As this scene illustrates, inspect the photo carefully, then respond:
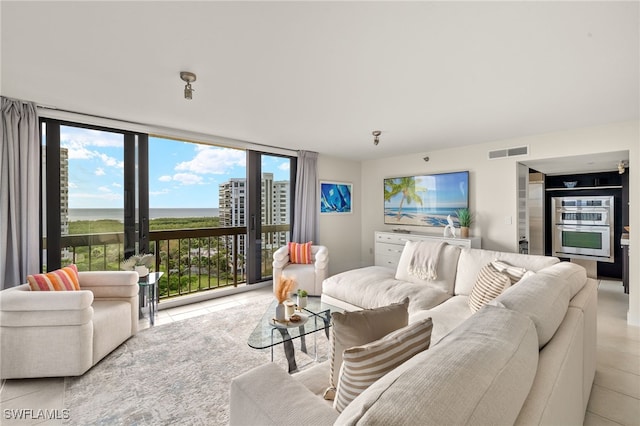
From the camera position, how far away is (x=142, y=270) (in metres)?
3.26

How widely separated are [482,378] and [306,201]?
439 centimetres

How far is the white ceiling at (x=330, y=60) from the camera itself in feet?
4.88

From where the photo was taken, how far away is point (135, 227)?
11.4ft

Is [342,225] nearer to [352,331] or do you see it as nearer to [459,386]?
[352,331]

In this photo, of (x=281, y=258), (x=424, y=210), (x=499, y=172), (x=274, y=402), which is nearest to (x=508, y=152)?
(x=499, y=172)

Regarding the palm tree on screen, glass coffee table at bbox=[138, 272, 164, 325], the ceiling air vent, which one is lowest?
glass coffee table at bbox=[138, 272, 164, 325]

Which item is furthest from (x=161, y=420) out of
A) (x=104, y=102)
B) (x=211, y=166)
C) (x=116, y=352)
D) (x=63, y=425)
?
(x=211, y=166)

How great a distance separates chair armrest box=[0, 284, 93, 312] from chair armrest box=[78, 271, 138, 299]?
21.5 inches

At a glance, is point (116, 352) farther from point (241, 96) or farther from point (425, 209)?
point (425, 209)

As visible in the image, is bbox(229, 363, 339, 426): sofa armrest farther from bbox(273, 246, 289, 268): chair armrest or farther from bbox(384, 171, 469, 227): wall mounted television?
bbox(384, 171, 469, 227): wall mounted television

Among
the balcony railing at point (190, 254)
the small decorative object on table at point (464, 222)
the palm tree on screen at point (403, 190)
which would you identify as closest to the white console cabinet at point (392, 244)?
the small decorative object on table at point (464, 222)

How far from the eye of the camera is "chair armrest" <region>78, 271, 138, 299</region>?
2.77m

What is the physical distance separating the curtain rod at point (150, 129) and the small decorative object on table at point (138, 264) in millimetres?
1484

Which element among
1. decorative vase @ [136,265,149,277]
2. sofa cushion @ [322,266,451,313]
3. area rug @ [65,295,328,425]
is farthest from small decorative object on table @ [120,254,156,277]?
sofa cushion @ [322,266,451,313]
